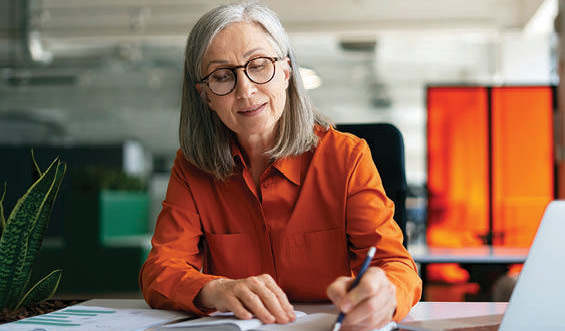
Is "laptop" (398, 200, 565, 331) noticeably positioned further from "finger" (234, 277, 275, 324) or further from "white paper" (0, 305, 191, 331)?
"white paper" (0, 305, 191, 331)

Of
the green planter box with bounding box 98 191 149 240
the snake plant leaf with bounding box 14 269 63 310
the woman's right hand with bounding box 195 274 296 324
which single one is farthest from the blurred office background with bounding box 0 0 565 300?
the woman's right hand with bounding box 195 274 296 324

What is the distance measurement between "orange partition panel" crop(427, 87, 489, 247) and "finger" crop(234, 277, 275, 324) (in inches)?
209

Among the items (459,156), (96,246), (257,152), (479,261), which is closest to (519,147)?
(459,156)

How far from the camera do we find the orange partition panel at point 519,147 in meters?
6.08

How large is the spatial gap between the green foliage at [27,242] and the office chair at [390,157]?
0.86 metres

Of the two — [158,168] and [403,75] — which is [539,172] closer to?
[403,75]

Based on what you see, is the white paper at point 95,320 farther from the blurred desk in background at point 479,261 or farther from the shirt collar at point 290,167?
the blurred desk in background at point 479,261

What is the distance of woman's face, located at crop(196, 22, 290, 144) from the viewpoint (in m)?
1.33

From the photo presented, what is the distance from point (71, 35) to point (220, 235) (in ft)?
26.6

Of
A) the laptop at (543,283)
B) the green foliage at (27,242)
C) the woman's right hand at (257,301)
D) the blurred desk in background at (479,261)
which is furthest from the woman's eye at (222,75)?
the blurred desk in background at (479,261)

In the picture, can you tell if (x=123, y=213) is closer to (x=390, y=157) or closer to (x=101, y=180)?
(x=101, y=180)

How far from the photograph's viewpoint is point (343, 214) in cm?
137

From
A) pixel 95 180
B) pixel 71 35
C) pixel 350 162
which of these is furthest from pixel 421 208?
pixel 350 162

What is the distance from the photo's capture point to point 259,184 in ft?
4.87
